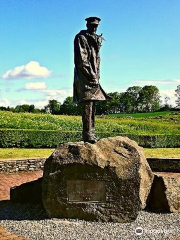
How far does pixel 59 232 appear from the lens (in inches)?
253

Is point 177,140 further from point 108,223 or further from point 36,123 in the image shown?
point 108,223

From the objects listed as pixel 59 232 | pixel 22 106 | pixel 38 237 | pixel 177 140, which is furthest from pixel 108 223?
pixel 22 106

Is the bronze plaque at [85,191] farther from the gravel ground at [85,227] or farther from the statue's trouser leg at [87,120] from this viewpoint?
the statue's trouser leg at [87,120]

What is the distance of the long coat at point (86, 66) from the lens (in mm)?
7984

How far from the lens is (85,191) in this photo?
23.4 feet

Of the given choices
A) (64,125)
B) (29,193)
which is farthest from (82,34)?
(64,125)

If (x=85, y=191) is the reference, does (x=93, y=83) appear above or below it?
above

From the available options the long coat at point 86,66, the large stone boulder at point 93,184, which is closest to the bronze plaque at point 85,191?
the large stone boulder at point 93,184

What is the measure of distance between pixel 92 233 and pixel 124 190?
1.06 m

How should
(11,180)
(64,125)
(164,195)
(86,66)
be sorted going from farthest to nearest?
(64,125) → (11,180) → (86,66) → (164,195)

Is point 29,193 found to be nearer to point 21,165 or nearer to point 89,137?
point 89,137

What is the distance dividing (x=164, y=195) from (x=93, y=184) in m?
1.73

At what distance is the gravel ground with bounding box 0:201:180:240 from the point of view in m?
6.25

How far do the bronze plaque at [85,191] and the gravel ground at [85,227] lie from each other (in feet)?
1.46
